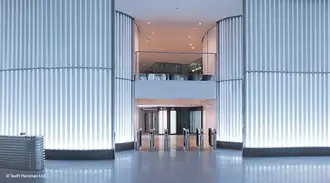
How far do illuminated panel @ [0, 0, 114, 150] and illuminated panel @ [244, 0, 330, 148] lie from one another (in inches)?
177

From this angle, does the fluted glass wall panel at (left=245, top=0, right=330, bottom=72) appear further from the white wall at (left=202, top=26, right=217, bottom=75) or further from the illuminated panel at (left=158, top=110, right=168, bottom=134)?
the illuminated panel at (left=158, top=110, right=168, bottom=134)

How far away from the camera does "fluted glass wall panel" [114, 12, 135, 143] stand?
14.4 meters

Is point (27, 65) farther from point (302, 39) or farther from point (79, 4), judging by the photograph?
point (302, 39)

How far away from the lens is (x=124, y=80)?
48.4 ft

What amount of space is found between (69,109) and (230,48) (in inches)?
292

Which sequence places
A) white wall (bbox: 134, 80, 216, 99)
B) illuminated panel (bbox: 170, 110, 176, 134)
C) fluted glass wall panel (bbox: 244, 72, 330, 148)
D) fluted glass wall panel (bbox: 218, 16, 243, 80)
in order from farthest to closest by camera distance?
illuminated panel (bbox: 170, 110, 176, 134), white wall (bbox: 134, 80, 216, 99), fluted glass wall panel (bbox: 218, 16, 243, 80), fluted glass wall panel (bbox: 244, 72, 330, 148)

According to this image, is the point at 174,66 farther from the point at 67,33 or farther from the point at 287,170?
the point at 287,170

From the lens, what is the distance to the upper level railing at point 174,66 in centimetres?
1576

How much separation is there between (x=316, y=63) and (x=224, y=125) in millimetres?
4614

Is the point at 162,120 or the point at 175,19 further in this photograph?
the point at 162,120

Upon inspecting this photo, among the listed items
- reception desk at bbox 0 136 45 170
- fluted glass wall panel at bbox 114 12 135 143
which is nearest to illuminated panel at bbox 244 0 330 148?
fluted glass wall panel at bbox 114 12 135 143

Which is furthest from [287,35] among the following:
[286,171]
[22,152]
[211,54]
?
[22,152]

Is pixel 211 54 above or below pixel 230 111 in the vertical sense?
above

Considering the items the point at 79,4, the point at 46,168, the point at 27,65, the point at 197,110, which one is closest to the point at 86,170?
the point at 46,168
